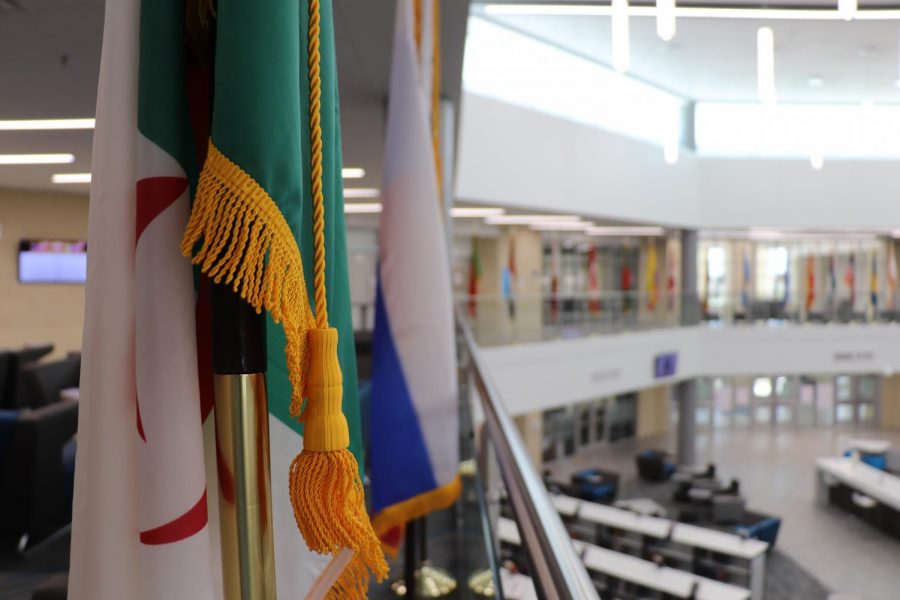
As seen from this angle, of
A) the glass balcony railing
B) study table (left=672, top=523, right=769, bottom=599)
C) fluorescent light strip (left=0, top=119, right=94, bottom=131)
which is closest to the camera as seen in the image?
fluorescent light strip (left=0, top=119, right=94, bottom=131)

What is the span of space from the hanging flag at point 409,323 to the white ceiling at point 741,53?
999 centimetres

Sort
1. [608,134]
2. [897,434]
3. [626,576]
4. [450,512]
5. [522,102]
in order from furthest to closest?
[897,434] < [608,134] < [522,102] < [626,576] < [450,512]

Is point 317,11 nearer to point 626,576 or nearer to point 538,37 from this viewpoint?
point 626,576

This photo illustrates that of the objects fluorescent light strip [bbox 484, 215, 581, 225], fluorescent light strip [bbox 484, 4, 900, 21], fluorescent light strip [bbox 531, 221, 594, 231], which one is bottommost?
fluorescent light strip [bbox 484, 215, 581, 225]

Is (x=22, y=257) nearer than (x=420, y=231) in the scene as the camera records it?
No

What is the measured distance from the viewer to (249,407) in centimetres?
63

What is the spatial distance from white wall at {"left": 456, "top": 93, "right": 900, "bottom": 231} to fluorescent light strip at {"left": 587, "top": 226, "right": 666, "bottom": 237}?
1449 mm

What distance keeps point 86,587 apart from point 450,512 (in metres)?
2.86

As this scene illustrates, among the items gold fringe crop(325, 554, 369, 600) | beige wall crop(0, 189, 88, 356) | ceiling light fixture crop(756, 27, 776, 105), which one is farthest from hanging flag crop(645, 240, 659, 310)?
gold fringe crop(325, 554, 369, 600)

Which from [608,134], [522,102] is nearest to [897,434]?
[608,134]

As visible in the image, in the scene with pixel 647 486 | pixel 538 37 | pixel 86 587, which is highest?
pixel 538 37

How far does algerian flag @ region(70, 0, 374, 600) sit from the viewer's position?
616mm

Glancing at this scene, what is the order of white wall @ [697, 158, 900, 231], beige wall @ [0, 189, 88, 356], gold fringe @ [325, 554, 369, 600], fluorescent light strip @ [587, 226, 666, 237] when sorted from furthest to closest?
fluorescent light strip @ [587, 226, 666, 237]
white wall @ [697, 158, 900, 231]
beige wall @ [0, 189, 88, 356]
gold fringe @ [325, 554, 369, 600]

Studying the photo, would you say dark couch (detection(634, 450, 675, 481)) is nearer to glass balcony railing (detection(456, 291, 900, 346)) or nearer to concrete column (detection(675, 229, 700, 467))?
concrete column (detection(675, 229, 700, 467))
